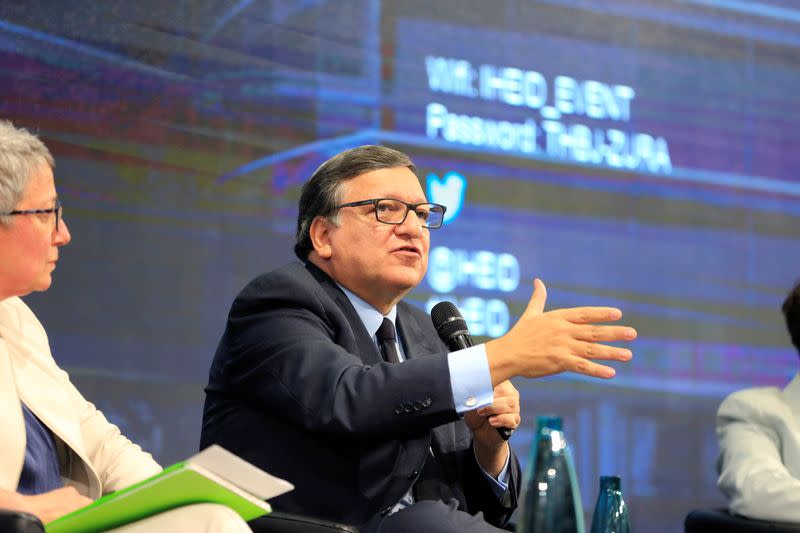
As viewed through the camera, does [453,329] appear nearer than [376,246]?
Yes

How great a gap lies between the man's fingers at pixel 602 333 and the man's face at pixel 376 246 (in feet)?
1.93

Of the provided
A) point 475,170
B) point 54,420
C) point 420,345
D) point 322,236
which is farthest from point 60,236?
point 475,170

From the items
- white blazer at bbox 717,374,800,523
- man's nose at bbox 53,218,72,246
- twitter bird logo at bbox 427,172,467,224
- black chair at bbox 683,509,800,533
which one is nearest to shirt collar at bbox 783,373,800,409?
white blazer at bbox 717,374,800,523

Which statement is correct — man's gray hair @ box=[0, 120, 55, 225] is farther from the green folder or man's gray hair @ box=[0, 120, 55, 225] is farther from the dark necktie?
the dark necktie

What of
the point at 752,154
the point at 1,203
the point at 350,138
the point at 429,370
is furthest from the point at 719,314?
the point at 1,203

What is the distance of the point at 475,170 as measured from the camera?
396 cm

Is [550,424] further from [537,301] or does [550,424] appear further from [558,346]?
[537,301]

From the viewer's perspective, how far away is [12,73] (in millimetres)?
3303

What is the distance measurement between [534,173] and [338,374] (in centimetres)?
222

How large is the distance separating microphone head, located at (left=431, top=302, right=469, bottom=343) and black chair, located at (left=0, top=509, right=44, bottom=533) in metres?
0.99

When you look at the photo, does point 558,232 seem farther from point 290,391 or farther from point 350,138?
point 290,391

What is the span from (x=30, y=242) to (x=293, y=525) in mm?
711

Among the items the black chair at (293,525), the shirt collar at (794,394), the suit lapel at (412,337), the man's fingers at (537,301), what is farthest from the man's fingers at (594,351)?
the shirt collar at (794,394)

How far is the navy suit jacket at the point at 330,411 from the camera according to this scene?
6.57 ft
